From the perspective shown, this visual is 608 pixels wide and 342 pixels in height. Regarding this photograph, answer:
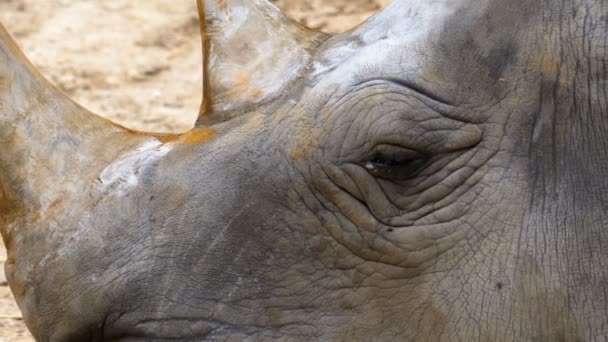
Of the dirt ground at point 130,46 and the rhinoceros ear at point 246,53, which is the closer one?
the rhinoceros ear at point 246,53

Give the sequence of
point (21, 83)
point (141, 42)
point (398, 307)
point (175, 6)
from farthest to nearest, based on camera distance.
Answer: point (175, 6) < point (141, 42) < point (21, 83) < point (398, 307)

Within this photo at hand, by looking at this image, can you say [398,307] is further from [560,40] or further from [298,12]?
[298,12]

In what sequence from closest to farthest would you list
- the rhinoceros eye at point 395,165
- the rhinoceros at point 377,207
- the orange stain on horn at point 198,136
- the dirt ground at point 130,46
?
the rhinoceros at point 377,207, the rhinoceros eye at point 395,165, the orange stain on horn at point 198,136, the dirt ground at point 130,46

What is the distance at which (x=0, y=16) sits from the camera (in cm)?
762

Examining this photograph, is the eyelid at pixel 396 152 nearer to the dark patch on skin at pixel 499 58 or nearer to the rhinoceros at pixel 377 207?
the rhinoceros at pixel 377 207

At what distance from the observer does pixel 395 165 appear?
10.3 feet

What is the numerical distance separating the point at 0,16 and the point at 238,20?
174 inches

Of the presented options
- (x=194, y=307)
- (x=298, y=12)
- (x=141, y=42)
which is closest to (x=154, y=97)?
(x=141, y=42)

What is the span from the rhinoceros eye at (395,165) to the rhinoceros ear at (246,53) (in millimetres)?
328

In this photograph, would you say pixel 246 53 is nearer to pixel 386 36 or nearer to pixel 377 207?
pixel 386 36

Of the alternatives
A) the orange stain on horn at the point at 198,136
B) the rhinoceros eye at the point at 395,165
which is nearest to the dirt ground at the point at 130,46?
the orange stain on horn at the point at 198,136

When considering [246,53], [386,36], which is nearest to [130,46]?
[246,53]

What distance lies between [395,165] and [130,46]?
14.7ft

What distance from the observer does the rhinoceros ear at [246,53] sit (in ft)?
10.9
